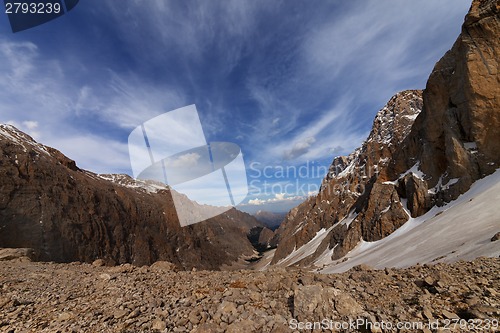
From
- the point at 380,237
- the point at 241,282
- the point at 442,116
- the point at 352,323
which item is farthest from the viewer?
the point at 380,237

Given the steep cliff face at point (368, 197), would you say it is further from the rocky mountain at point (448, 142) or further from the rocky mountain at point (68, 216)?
the rocky mountain at point (68, 216)

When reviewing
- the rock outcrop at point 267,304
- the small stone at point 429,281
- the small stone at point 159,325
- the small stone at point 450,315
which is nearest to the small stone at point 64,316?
the rock outcrop at point 267,304

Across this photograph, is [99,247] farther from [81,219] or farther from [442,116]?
[442,116]

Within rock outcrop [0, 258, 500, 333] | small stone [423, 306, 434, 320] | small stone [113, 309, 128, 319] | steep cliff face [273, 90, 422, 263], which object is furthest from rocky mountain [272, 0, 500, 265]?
small stone [113, 309, 128, 319]

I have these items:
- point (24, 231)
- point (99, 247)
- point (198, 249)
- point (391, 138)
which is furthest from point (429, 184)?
point (198, 249)

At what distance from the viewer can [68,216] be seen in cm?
7406

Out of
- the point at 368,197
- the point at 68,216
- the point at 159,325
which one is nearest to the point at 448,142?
the point at 368,197

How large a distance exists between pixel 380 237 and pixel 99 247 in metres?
87.3

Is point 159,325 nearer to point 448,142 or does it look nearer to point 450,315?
point 450,315

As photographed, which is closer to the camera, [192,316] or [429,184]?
[192,316]

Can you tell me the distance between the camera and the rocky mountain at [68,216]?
59750mm

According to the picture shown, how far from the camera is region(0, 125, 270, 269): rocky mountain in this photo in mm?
59750

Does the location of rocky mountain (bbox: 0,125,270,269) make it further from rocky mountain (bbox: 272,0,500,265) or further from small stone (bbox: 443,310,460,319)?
rocky mountain (bbox: 272,0,500,265)

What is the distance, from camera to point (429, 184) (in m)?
41.9
